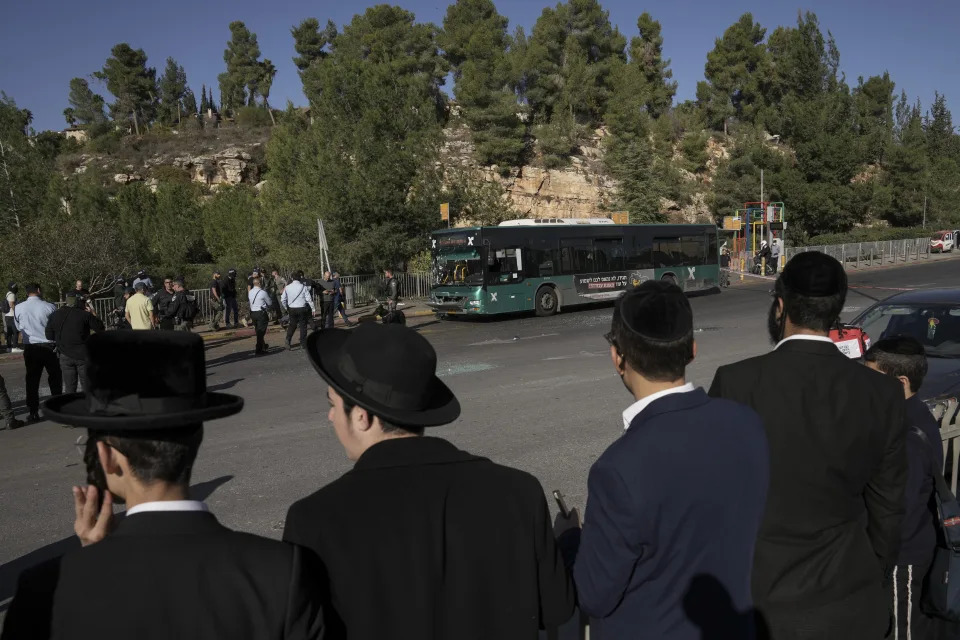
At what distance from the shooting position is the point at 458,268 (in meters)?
22.0

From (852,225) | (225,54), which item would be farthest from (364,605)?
(225,54)

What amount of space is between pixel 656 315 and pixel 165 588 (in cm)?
145

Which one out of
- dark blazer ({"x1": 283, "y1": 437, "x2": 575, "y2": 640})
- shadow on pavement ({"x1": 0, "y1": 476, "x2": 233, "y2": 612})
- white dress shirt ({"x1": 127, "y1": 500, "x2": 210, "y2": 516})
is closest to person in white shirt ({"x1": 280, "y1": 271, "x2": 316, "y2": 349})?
shadow on pavement ({"x1": 0, "y1": 476, "x2": 233, "y2": 612})

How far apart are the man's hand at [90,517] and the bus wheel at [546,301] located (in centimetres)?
2084

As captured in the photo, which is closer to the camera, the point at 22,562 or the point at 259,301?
the point at 22,562

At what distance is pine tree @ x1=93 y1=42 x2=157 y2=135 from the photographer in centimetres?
8638

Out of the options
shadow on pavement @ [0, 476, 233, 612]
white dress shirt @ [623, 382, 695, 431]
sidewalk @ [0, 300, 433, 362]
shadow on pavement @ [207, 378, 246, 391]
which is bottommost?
shadow on pavement @ [0, 476, 233, 612]

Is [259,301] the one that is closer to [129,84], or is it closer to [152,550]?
[152,550]

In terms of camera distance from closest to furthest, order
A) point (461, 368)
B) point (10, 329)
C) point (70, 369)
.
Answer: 1. point (70, 369)
2. point (461, 368)
3. point (10, 329)

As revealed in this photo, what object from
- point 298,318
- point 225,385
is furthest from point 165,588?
point 298,318

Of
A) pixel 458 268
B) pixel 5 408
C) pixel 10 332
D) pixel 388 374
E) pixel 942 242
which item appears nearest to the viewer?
pixel 388 374

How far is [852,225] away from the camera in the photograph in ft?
198

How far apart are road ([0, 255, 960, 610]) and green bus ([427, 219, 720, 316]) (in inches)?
183

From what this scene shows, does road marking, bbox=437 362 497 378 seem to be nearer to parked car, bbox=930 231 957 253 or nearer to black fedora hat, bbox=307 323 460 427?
black fedora hat, bbox=307 323 460 427
